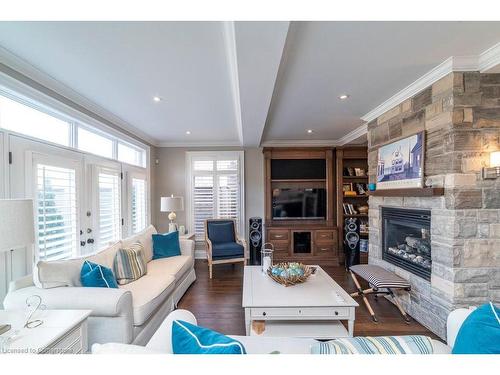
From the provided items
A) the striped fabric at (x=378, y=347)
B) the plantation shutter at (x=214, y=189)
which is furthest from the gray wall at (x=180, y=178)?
the striped fabric at (x=378, y=347)

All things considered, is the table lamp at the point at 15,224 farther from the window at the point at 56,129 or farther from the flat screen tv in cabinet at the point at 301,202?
the flat screen tv in cabinet at the point at 301,202

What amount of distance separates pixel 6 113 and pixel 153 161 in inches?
124

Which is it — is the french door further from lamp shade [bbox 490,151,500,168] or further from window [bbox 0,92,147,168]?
lamp shade [bbox 490,151,500,168]

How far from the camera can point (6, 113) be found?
6.59 ft

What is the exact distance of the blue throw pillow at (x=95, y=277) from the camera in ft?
6.44

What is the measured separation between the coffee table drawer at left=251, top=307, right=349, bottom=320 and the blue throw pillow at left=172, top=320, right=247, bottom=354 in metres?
1.18

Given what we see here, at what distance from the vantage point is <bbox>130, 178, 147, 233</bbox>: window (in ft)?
13.9

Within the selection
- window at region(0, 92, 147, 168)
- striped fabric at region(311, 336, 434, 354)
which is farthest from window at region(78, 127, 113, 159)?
striped fabric at region(311, 336, 434, 354)

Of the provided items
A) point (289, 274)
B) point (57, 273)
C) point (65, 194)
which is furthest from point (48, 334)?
point (289, 274)

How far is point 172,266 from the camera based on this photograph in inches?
122

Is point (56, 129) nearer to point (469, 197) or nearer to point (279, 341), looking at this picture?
point (279, 341)

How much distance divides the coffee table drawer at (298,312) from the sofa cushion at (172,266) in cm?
130

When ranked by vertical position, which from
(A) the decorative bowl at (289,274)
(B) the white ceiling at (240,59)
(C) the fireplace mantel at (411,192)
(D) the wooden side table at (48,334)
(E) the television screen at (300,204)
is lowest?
(A) the decorative bowl at (289,274)

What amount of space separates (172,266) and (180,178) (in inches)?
102
